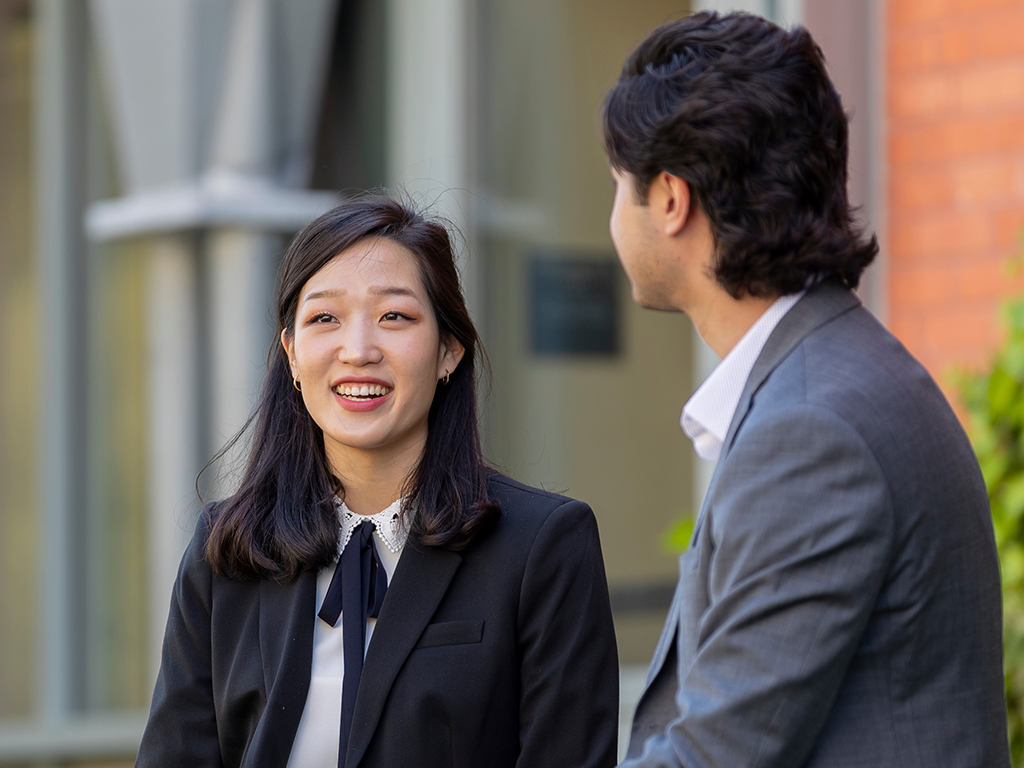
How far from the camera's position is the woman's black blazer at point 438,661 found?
82.7 inches

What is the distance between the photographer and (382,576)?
2258 millimetres

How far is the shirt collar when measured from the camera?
182 cm

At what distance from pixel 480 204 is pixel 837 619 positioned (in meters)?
3.42

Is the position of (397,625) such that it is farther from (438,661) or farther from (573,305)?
(573,305)

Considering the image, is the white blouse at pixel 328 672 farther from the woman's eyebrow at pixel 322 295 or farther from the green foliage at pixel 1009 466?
the green foliage at pixel 1009 466

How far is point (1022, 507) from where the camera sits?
3.20m

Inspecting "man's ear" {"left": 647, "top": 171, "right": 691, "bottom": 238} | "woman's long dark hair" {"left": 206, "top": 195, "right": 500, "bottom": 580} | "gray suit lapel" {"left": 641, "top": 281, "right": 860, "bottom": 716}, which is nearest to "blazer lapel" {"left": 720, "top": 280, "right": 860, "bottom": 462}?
"gray suit lapel" {"left": 641, "top": 281, "right": 860, "bottom": 716}

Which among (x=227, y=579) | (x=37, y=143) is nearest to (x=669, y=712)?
(x=227, y=579)

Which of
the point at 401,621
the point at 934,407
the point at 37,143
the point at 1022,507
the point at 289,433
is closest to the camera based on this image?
the point at 934,407

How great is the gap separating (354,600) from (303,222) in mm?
2481

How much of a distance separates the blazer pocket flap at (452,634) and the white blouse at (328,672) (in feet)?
0.31

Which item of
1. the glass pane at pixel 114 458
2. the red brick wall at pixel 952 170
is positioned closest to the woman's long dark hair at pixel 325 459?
the red brick wall at pixel 952 170

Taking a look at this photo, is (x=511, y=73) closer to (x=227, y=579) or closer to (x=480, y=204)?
(x=480, y=204)

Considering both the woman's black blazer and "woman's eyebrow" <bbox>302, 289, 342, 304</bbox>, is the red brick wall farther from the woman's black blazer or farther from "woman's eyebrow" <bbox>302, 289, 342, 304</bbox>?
"woman's eyebrow" <bbox>302, 289, 342, 304</bbox>
